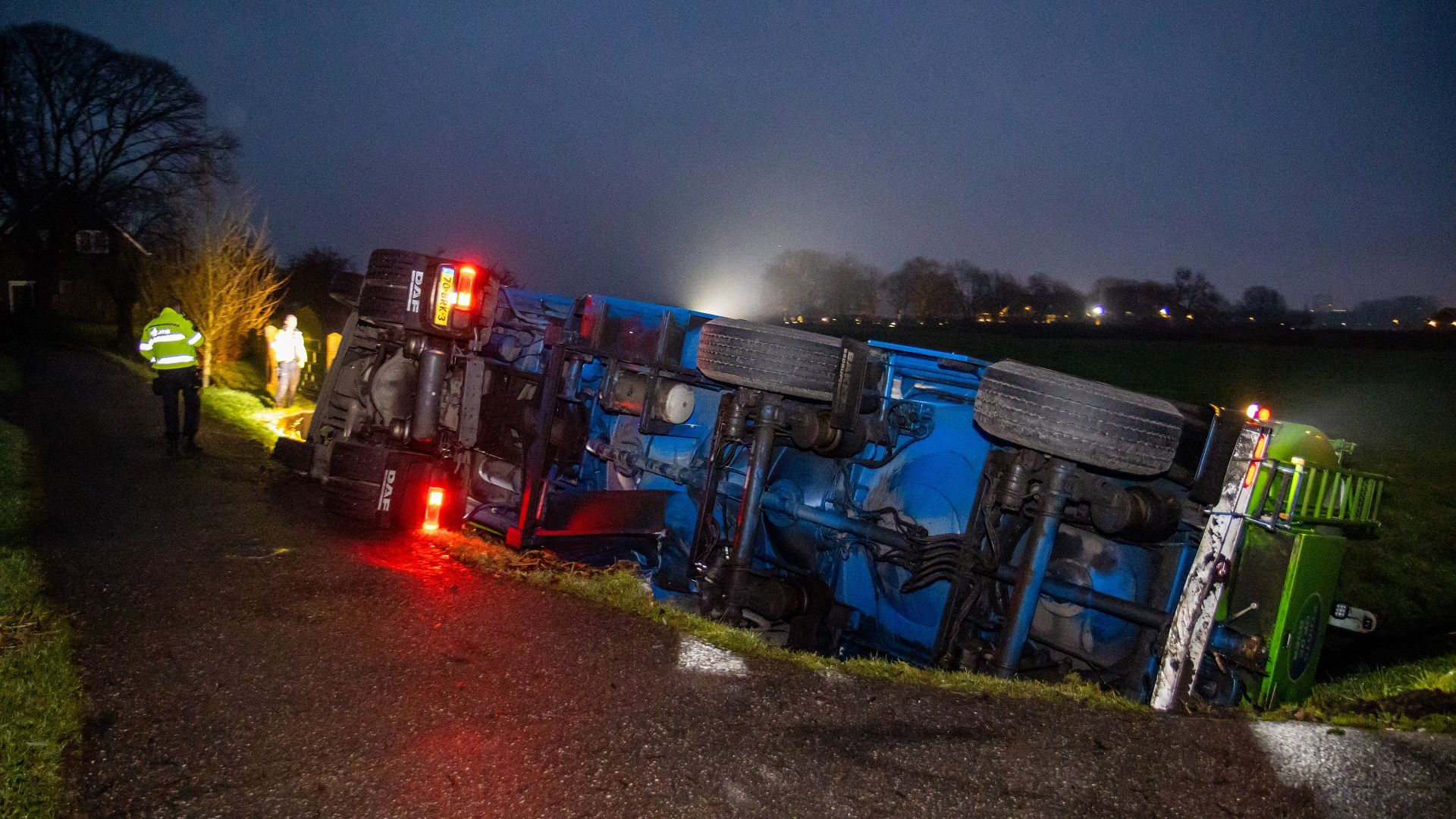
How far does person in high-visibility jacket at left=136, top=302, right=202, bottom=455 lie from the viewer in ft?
28.7

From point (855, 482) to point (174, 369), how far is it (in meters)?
7.27

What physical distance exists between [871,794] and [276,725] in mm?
2036

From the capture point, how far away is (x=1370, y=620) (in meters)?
4.79

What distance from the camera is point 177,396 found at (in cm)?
875

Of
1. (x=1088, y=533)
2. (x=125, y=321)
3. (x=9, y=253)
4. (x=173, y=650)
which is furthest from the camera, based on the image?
(x=9, y=253)

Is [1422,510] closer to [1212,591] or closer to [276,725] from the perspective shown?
[1212,591]

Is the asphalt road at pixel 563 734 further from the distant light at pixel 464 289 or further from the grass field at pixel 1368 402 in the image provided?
the grass field at pixel 1368 402

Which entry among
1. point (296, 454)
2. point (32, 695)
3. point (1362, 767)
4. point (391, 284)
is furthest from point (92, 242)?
point (1362, 767)

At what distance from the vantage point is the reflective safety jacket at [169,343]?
8797 mm

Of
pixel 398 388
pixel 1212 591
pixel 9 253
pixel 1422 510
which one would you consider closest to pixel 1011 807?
pixel 1212 591

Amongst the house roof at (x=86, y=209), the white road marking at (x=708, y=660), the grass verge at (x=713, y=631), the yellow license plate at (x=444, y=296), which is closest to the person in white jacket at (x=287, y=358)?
the yellow license plate at (x=444, y=296)

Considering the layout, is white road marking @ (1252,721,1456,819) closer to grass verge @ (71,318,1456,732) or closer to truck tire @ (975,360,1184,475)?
grass verge @ (71,318,1456,732)

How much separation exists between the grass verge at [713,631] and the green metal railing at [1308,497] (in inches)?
43.9

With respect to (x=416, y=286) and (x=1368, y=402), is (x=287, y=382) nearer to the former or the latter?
(x=416, y=286)
